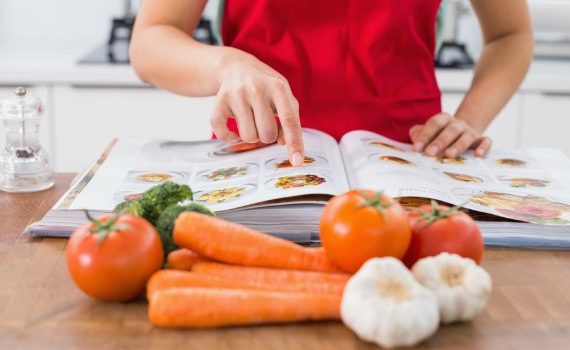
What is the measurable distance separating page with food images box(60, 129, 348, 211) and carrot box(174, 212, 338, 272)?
0.15 metres

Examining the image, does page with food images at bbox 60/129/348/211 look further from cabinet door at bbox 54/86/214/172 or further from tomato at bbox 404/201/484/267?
cabinet door at bbox 54/86/214/172

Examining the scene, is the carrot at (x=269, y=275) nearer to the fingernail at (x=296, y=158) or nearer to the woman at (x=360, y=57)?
the fingernail at (x=296, y=158)

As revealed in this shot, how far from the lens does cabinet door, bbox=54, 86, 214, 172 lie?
7.43 feet

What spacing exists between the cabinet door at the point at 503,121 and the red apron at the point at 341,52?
0.79 metres

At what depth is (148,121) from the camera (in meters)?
2.30

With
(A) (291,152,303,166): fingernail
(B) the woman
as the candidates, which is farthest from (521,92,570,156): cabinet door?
(A) (291,152,303,166): fingernail

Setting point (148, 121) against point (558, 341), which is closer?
point (558, 341)

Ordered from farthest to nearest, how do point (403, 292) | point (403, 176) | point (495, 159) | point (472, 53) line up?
point (472, 53)
point (495, 159)
point (403, 176)
point (403, 292)

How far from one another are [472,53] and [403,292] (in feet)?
6.58

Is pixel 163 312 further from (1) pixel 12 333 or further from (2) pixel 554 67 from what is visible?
(2) pixel 554 67

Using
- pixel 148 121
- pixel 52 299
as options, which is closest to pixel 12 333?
pixel 52 299

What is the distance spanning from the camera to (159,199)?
2.92ft

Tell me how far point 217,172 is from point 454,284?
0.46m

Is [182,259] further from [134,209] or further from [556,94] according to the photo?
[556,94]
